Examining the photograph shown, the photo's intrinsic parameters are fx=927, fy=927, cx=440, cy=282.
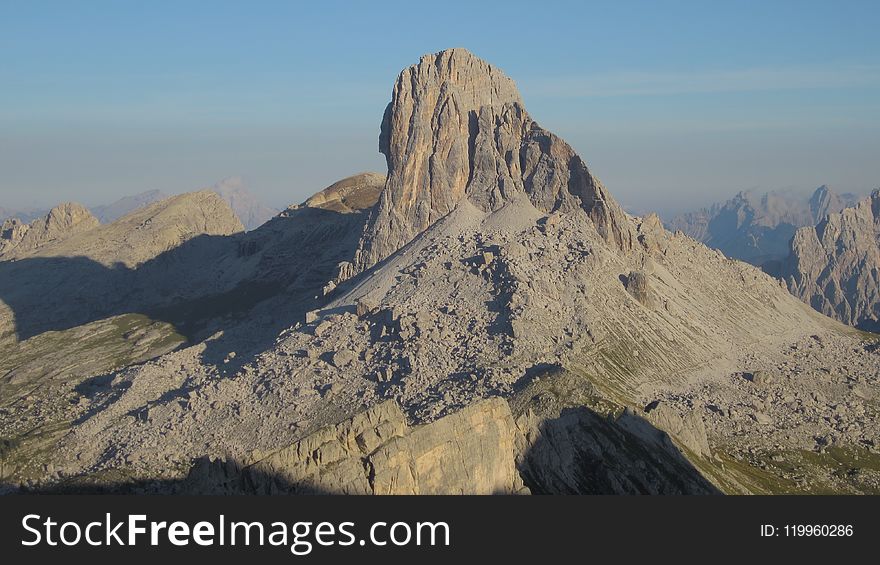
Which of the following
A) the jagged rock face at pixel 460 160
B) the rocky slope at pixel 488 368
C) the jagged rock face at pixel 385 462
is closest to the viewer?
the jagged rock face at pixel 385 462

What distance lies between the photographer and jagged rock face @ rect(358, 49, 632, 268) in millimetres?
136125

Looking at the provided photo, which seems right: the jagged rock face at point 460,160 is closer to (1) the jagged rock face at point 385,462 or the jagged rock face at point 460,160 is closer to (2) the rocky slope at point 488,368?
(2) the rocky slope at point 488,368

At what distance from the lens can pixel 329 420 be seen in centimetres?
9875

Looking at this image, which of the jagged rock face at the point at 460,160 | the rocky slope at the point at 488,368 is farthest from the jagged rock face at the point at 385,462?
the jagged rock face at the point at 460,160

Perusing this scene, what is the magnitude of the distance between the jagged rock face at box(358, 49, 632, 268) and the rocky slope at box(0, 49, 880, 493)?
1.09 ft

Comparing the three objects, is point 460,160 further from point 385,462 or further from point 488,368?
point 385,462

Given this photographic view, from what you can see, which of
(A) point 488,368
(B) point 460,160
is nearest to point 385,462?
(A) point 488,368

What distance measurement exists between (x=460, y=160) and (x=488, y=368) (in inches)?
1867

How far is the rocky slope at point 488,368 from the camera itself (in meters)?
73.6

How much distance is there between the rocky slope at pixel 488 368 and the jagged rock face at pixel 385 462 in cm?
17

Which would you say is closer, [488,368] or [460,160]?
[488,368]

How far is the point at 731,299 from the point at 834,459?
41977mm

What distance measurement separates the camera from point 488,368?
331ft

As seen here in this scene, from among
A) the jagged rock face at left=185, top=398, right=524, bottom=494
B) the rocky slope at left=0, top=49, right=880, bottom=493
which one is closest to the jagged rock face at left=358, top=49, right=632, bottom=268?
the rocky slope at left=0, top=49, right=880, bottom=493
